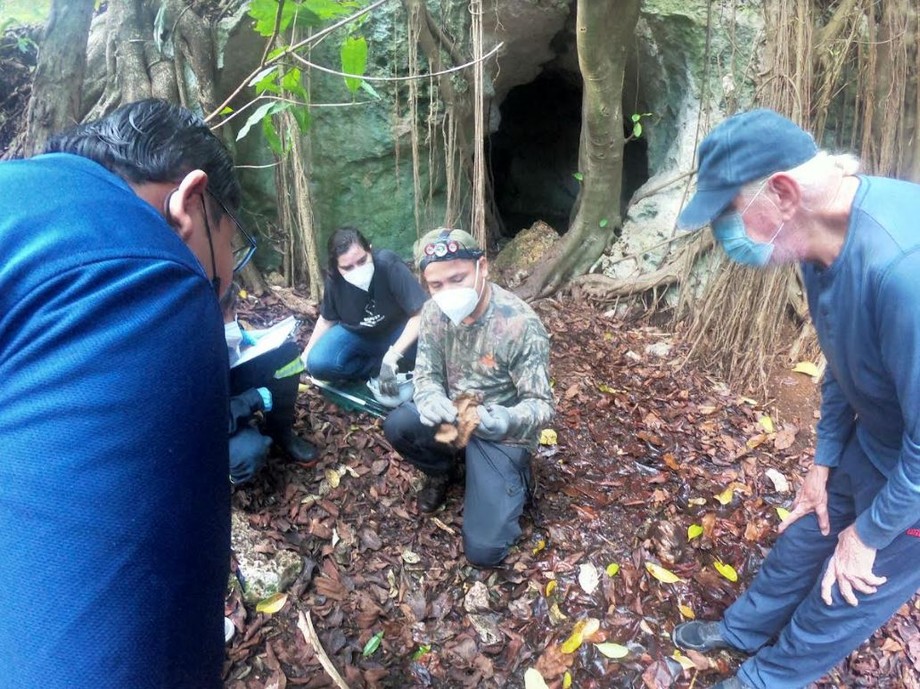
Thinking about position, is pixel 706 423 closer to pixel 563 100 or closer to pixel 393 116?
pixel 393 116

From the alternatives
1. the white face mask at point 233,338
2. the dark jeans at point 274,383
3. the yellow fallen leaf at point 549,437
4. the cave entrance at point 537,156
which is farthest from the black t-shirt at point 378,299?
the cave entrance at point 537,156

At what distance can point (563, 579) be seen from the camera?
254 centimetres

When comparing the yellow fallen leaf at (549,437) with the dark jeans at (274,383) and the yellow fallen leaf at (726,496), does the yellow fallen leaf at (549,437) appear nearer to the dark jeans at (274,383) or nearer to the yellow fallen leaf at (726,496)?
the yellow fallen leaf at (726,496)

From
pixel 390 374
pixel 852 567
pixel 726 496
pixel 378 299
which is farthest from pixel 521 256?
pixel 852 567

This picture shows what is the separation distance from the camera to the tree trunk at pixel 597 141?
3.71 metres

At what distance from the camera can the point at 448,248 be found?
2.35 metres

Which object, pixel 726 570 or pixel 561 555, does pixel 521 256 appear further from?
pixel 726 570

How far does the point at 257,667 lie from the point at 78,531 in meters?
1.80

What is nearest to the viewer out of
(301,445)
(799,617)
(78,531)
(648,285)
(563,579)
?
(78,531)

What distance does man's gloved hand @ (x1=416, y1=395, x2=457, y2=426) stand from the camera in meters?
2.37

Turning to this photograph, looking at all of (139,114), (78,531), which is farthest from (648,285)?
(78,531)

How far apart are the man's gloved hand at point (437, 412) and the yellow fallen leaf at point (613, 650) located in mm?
→ 1122

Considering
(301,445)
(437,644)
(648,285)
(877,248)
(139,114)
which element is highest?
(139,114)

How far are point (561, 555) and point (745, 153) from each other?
1960mm
